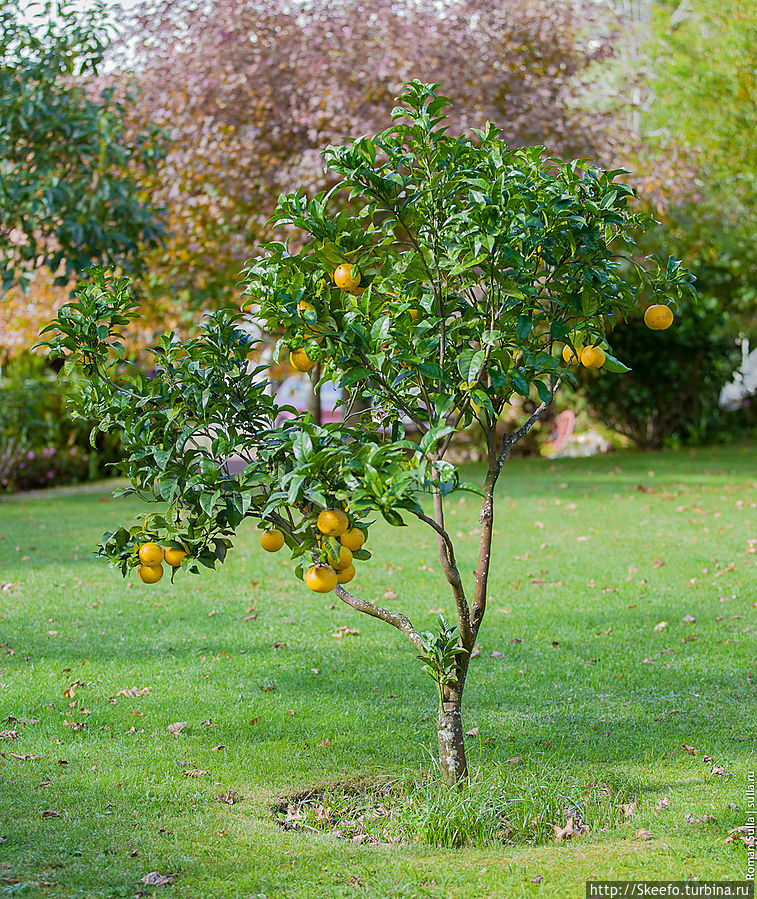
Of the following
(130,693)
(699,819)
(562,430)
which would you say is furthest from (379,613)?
(562,430)

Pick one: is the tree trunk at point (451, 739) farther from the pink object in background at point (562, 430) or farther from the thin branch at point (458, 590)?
the pink object in background at point (562, 430)

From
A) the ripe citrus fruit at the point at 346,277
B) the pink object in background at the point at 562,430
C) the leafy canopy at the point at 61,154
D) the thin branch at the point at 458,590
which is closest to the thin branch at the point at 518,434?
the thin branch at the point at 458,590

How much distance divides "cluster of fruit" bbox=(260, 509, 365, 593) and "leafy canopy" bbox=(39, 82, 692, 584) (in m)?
0.05

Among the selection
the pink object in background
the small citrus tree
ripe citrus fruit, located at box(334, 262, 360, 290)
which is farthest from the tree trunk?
the pink object in background

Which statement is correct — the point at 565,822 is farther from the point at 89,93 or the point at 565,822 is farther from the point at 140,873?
the point at 89,93

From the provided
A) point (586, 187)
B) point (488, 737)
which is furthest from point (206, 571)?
point (586, 187)

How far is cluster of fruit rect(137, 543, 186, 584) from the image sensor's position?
2.81 m

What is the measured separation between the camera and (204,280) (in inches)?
409

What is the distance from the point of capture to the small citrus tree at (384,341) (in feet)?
8.80

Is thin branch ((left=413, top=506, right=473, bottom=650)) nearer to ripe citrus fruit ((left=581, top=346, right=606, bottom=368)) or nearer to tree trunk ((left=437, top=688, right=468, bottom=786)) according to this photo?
tree trunk ((left=437, top=688, right=468, bottom=786))

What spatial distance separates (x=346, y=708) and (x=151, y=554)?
1588mm

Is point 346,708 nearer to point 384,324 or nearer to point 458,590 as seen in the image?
point 458,590

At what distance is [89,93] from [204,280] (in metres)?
2.41

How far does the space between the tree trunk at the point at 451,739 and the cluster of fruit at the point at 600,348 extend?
1.17 metres
